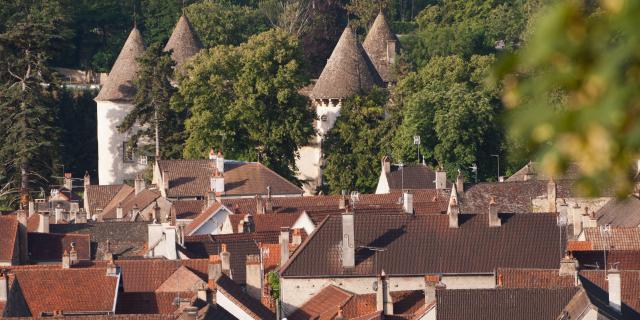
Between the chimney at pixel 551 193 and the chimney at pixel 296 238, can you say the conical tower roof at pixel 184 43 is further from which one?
the chimney at pixel 296 238

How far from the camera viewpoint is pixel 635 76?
12.4 feet

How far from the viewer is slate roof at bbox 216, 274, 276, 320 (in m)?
33.2

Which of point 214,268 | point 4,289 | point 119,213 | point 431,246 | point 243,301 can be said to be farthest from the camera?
point 119,213

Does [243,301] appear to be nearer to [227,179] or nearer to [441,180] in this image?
[441,180]

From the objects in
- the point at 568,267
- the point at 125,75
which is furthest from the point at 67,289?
the point at 125,75

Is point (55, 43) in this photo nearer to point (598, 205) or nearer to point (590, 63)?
point (598, 205)

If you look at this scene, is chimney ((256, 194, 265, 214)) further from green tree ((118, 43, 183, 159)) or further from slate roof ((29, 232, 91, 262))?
green tree ((118, 43, 183, 159))

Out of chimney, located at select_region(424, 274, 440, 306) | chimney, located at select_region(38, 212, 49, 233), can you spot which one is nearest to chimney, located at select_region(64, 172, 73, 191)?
chimney, located at select_region(38, 212, 49, 233)

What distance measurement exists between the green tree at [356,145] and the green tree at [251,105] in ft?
Answer: 4.38

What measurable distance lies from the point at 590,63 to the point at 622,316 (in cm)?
2769

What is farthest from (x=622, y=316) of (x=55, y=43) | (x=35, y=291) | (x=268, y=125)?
(x=55, y=43)

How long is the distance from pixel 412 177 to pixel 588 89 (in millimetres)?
63890

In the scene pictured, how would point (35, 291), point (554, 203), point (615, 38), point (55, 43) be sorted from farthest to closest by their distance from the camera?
point (55, 43) < point (554, 203) < point (35, 291) < point (615, 38)

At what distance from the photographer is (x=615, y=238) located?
1773 inches
